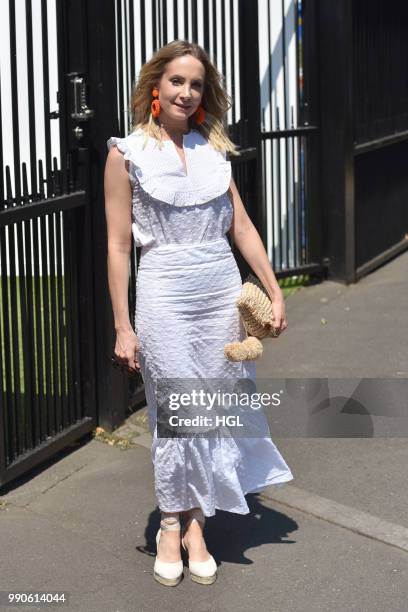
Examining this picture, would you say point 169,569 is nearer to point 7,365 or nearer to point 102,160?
point 7,365

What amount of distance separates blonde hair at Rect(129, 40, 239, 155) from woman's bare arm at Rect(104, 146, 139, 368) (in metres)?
0.19

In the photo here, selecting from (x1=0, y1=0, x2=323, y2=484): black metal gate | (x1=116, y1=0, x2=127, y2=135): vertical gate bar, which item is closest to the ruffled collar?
(x1=0, y1=0, x2=323, y2=484): black metal gate

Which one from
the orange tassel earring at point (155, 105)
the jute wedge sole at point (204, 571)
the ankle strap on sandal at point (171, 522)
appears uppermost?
the orange tassel earring at point (155, 105)

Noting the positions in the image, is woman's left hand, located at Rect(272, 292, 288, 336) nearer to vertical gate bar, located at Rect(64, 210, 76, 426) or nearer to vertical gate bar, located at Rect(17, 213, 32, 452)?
vertical gate bar, located at Rect(17, 213, 32, 452)

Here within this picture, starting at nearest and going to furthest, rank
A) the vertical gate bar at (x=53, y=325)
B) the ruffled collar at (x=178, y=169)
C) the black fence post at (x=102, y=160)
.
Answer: the ruffled collar at (x=178, y=169) → the vertical gate bar at (x=53, y=325) → the black fence post at (x=102, y=160)

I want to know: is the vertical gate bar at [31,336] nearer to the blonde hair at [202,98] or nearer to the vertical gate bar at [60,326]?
the vertical gate bar at [60,326]

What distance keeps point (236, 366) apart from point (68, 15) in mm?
2036

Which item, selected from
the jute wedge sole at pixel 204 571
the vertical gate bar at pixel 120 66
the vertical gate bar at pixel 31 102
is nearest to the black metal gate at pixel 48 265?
the vertical gate bar at pixel 31 102

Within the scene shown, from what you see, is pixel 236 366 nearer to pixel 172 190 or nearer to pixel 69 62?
pixel 172 190

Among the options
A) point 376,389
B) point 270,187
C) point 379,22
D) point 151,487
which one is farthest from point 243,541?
point 379,22

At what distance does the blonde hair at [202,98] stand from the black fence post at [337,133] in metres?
4.57

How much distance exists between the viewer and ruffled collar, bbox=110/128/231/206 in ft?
14.7

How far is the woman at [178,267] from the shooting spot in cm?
449

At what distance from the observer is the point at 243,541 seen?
493 centimetres
